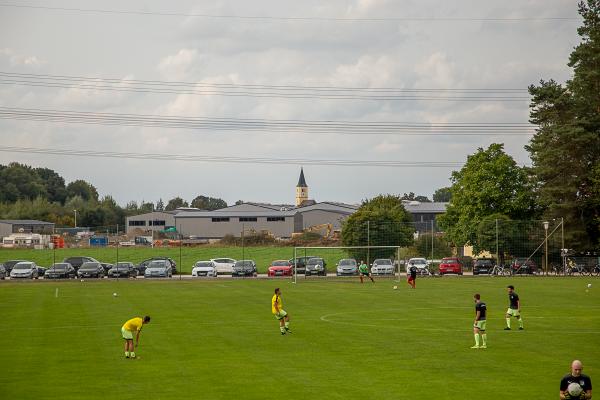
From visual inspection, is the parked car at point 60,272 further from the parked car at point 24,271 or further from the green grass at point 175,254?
the green grass at point 175,254

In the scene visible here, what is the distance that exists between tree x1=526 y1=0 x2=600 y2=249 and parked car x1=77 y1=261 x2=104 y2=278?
4763cm

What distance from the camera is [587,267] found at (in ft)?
299

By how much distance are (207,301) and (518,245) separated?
4638cm

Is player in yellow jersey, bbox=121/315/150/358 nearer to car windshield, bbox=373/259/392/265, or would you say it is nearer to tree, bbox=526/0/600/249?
car windshield, bbox=373/259/392/265

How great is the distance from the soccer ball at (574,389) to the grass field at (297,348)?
640 cm

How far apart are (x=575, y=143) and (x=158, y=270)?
152ft

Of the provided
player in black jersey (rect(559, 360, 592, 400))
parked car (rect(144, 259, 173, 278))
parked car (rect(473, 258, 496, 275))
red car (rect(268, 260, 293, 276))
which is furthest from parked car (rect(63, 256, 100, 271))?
player in black jersey (rect(559, 360, 592, 400))

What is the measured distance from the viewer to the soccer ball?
1900cm

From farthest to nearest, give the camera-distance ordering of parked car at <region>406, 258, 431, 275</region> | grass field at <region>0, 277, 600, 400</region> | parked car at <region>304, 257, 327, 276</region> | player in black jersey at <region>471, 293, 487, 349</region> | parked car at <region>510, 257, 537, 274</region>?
1. parked car at <region>406, 258, 431, 275</region>
2. parked car at <region>510, 257, 537, 274</region>
3. parked car at <region>304, 257, 327, 276</region>
4. player in black jersey at <region>471, 293, 487, 349</region>
5. grass field at <region>0, 277, 600, 400</region>

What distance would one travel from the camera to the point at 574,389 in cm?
A: 1900

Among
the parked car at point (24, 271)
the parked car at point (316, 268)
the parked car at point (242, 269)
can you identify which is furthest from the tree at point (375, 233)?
the parked car at point (24, 271)

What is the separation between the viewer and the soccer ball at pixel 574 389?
748 inches

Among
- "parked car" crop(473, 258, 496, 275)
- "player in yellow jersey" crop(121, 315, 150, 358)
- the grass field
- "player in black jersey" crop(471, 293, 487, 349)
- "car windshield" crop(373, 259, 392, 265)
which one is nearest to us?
the grass field

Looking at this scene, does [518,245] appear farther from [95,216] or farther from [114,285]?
[95,216]
